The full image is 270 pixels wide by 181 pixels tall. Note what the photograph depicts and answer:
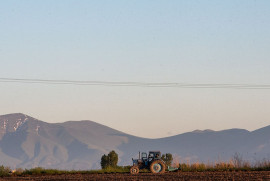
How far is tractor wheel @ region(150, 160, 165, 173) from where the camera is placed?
45875mm

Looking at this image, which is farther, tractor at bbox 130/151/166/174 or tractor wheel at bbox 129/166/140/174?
tractor wheel at bbox 129/166/140/174

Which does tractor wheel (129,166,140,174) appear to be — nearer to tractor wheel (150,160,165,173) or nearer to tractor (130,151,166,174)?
tractor (130,151,166,174)

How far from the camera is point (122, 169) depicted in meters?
50.5

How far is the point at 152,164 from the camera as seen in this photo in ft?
151

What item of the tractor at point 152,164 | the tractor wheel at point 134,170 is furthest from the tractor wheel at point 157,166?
the tractor wheel at point 134,170

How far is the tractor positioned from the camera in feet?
151

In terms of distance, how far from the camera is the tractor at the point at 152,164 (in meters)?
45.9

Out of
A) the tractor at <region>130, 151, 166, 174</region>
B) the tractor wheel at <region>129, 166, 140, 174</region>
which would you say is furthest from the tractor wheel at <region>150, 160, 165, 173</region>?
the tractor wheel at <region>129, 166, 140, 174</region>

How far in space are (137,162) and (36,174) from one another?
8.43 m

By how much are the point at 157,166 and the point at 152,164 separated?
460mm

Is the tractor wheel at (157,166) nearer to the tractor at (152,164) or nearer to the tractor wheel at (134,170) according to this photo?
the tractor at (152,164)

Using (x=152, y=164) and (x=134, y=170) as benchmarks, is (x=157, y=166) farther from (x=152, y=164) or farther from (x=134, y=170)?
(x=134, y=170)

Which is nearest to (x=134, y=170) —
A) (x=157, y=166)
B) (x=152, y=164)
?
(x=152, y=164)

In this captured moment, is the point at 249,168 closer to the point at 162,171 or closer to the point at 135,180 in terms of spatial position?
the point at 162,171
